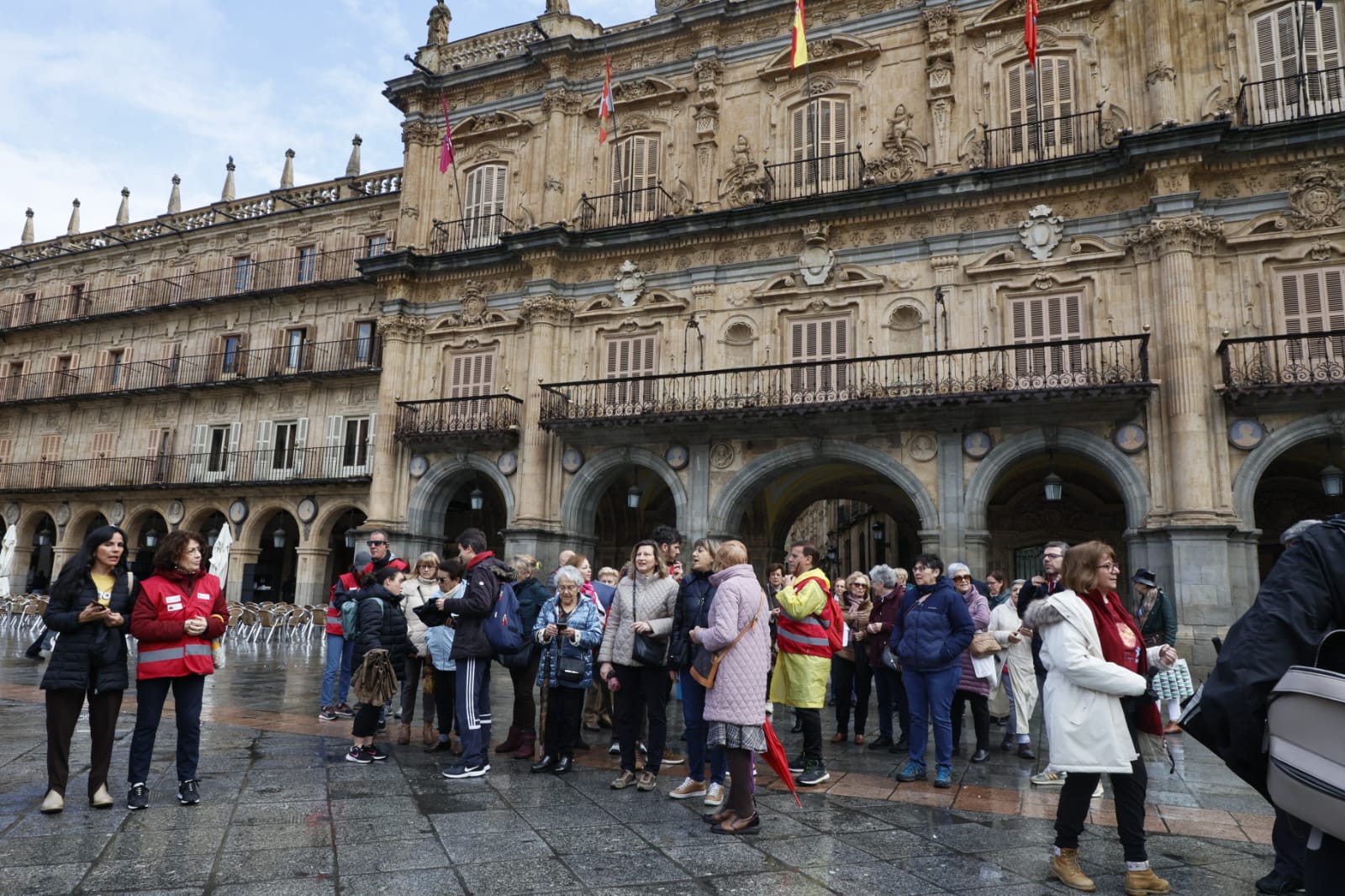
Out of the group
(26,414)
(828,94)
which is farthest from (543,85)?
(26,414)

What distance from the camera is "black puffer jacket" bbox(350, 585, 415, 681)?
7.11m

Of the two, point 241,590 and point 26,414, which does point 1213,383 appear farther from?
point 26,414

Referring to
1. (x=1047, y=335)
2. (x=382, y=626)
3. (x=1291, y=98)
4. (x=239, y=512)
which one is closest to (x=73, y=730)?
(x=382, y=626)

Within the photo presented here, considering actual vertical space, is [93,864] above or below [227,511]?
below

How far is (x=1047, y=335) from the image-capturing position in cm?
1625

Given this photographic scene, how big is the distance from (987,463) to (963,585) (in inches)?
318

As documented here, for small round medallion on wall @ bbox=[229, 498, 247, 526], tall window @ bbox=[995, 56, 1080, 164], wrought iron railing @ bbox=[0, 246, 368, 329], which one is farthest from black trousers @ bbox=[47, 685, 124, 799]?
small round medallion on wall @ bbox=[229, 498, 247, 526]

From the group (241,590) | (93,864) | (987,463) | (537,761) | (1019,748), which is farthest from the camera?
(241,590)

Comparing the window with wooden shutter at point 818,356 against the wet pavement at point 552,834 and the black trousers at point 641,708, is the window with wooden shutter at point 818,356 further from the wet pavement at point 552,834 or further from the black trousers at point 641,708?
the black trousers at point 641,708

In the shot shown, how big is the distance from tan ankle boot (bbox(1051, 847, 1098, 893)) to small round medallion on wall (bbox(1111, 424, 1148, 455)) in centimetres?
1231

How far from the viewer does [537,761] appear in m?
6.98

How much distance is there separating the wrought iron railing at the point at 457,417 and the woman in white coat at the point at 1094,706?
15.8 metres

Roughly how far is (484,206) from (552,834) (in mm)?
19350

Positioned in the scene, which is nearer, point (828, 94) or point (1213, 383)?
point (1213, 383)
